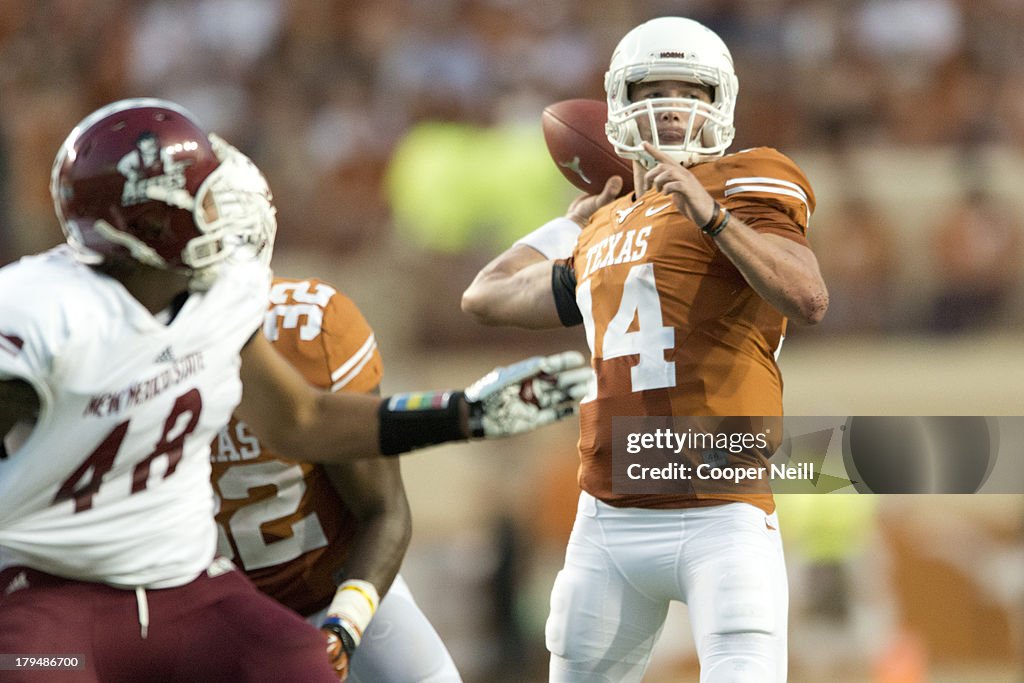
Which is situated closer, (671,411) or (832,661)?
(671,411)

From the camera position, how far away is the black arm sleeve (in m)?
3.68

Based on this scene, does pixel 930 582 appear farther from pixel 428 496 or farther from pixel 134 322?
pixel 134 322

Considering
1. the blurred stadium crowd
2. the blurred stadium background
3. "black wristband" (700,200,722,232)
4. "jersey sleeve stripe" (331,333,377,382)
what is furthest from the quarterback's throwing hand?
the blurred stadium crowd

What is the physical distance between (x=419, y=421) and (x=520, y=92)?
700cm

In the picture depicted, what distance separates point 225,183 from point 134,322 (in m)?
0.35

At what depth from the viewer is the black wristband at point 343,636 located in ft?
10.5

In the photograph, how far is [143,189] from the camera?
8.73 feet

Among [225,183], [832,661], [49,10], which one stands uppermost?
[49,10]

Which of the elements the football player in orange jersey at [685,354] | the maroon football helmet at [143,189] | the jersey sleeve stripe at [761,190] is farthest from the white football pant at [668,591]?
the maroon football helmet at [143,189]

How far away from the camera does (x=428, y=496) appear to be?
26.7ft

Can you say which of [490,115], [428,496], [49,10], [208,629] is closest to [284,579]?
[208,629]

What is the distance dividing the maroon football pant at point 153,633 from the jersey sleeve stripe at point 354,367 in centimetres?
89

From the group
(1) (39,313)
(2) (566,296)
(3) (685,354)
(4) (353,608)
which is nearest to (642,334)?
(3) (685,354)

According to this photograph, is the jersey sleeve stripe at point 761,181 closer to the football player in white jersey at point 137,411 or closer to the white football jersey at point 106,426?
the football player in white jersey at point 137,411
